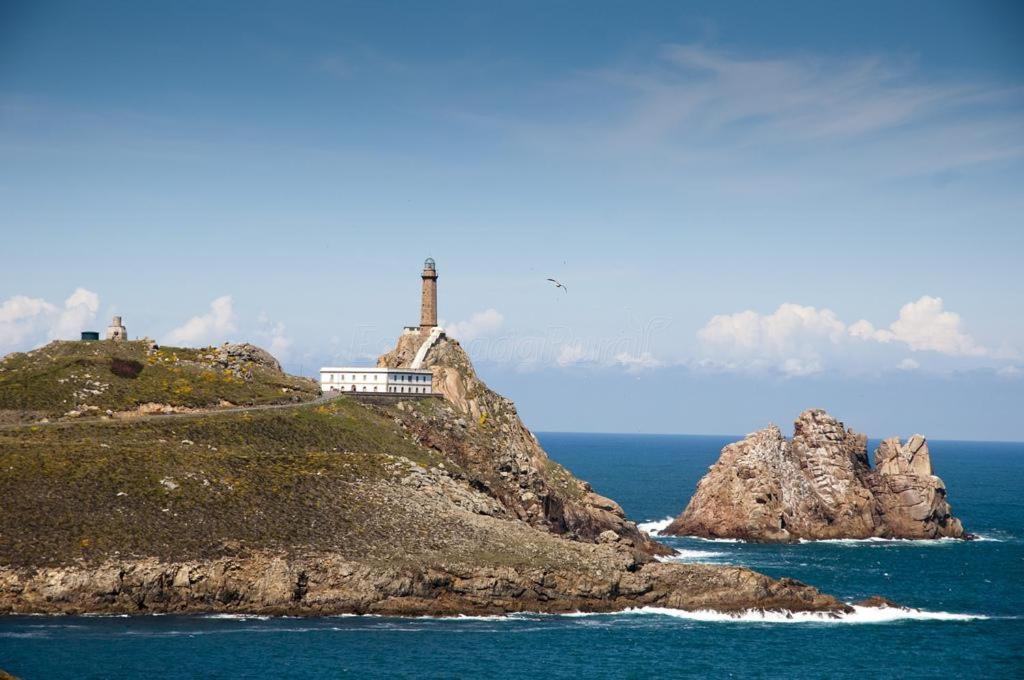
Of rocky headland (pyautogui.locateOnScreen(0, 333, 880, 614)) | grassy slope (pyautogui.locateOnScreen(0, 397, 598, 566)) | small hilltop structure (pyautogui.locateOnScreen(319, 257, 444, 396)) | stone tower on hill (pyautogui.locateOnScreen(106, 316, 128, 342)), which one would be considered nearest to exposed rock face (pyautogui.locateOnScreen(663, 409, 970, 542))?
rocky headland (pyautogui.locateOnScreen(0, 333, 880, 614))

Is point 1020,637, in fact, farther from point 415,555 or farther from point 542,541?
point 415,555

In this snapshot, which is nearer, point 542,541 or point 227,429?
point 542,541

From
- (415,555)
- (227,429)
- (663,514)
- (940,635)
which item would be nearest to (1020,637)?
(940,635)

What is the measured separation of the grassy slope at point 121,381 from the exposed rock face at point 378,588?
33755mm

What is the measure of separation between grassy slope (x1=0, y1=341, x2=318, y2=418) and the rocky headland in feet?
1.04

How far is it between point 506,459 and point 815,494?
5834 cm

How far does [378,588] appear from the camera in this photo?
100688 millimetres

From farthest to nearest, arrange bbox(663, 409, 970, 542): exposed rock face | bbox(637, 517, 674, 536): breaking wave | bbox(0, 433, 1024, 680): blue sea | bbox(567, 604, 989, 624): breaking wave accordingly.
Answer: bbox(637, 517, 674, 536): breaking wave → bbox(663, 409, 970, 542): exposed rock face → bbox(567, 604, 989, 624): breaking wave → bbox(0, 433, 1024, 680): blue sea

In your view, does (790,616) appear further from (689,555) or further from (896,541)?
→ (896,541)

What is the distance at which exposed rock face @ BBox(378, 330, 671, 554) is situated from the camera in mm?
137000

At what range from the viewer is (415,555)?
344 feet

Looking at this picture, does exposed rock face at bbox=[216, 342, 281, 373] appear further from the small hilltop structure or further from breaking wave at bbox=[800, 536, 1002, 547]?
breaking wave at bbox=[800, 536, 1002, 547]

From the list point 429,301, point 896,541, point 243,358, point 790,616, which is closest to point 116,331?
point 243,358

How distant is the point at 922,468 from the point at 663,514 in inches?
1779
